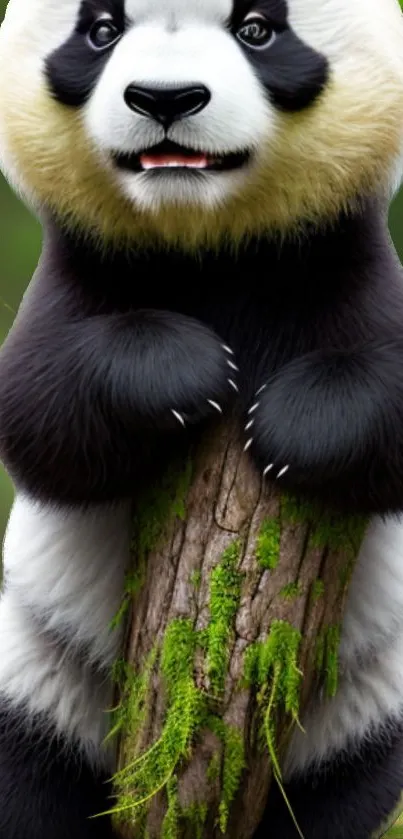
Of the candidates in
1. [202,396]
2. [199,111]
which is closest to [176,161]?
[199,111]

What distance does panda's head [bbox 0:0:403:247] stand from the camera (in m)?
2.67

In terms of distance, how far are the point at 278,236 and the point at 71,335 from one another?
424 mm

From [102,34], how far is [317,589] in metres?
1.06

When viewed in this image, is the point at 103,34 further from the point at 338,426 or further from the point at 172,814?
the point at 172,814

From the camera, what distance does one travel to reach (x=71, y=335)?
2955 millimetres

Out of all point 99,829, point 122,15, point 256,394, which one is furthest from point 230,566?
point 122,15

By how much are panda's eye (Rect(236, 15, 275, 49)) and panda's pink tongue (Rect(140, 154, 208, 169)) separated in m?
0.23

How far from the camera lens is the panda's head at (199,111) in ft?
8.76

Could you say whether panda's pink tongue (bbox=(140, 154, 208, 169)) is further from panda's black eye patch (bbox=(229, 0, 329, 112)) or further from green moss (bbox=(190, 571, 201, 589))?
green moss (bbox=(190, 571, 201, 589))

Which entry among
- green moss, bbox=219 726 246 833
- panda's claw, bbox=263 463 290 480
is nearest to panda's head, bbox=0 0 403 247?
panda's claw, bbox=263 463 290 480

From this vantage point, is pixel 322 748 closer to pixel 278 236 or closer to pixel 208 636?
pixel 208 636

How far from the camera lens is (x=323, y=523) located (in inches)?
114

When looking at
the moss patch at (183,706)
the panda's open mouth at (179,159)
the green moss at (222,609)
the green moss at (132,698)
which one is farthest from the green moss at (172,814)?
the panda's open mouth at (179,159)

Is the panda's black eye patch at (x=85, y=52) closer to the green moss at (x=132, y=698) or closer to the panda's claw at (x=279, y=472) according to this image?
the panda's claw at (x=279, y=472)
